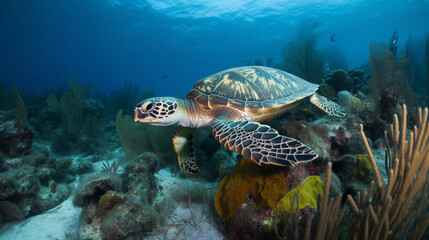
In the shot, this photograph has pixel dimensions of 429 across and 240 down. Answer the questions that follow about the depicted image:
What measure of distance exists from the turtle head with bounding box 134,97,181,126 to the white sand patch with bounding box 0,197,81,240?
6.18 feet

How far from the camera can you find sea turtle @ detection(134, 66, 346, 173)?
3.02 meters

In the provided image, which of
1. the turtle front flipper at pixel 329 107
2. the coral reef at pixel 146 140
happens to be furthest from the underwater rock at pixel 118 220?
the turtle front flipper at pixel 329 107

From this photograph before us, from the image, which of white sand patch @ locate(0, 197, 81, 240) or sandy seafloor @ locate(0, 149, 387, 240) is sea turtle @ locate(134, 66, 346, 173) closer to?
sandy seafloor @ locate(0, 149, 387, 240)

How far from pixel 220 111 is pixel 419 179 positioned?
2776 mm

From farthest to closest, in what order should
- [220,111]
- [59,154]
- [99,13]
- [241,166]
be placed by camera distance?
[99,13] < [59,154] < [220,111] < [241,166]

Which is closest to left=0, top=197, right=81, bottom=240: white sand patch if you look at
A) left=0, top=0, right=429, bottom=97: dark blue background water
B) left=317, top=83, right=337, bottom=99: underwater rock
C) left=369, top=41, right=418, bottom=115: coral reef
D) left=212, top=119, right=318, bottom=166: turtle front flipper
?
left=212, top=119, right=318, bottom=166: turtle front flipper

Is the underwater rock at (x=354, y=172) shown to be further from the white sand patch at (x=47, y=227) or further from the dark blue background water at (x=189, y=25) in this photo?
the dark blue background water at (x=189, y=25)

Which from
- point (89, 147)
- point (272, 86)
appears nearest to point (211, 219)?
point (272, 86)

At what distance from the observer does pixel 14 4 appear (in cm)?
3020

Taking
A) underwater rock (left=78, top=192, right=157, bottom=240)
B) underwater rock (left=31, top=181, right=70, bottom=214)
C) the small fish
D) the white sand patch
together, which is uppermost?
the small fish

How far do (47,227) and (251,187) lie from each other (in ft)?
Result: 10.6

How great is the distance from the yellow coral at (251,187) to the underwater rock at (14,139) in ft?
15.5

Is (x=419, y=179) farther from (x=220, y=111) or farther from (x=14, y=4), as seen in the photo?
(x=14, y=4)

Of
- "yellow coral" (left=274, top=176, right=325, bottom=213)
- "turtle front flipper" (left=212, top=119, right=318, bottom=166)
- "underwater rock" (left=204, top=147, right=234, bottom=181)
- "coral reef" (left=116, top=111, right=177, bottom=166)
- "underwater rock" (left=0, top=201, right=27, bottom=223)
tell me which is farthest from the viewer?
"coral reef" (left=116, top=111, right=177, bottom=166)
